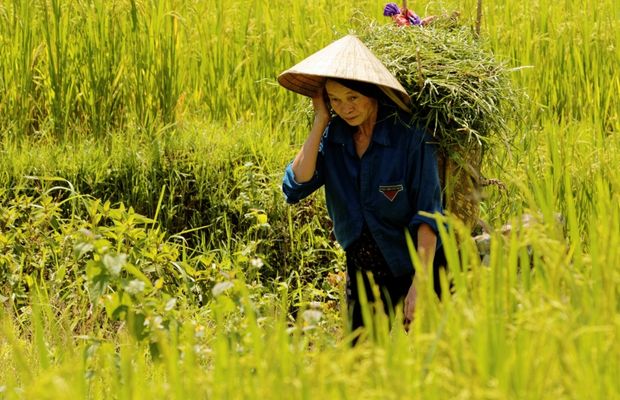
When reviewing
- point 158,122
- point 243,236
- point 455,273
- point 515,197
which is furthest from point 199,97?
point 455,273

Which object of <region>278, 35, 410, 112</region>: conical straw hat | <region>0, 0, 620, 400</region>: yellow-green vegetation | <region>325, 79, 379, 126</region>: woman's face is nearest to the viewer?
<region>278, 35, 410, 112</region>: conical straw hat

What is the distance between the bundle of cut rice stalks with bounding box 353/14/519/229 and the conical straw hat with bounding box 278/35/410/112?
0.09 m

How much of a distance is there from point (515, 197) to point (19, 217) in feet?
6.02

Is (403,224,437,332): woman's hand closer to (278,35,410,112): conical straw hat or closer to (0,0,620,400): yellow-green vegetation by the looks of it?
(0,0,620,400): yellow-green vegetation

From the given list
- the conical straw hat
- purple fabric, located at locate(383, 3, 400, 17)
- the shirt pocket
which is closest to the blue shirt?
the shirt pocket

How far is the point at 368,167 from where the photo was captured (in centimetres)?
333

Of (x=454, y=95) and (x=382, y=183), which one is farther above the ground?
Result: (x=454, y=95)

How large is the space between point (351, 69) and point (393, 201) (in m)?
0.41

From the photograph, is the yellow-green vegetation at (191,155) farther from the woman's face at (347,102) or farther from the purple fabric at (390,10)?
the woman's face at (347,102)

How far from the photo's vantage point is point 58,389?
A: 1757 mm

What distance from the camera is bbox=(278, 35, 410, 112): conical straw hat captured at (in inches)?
125

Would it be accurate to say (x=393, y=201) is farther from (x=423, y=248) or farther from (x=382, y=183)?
(x=423, y=248)

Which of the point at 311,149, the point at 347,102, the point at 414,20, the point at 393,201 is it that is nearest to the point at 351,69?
the point at 347,102

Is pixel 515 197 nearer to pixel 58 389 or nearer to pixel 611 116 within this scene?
pixel 611 116
